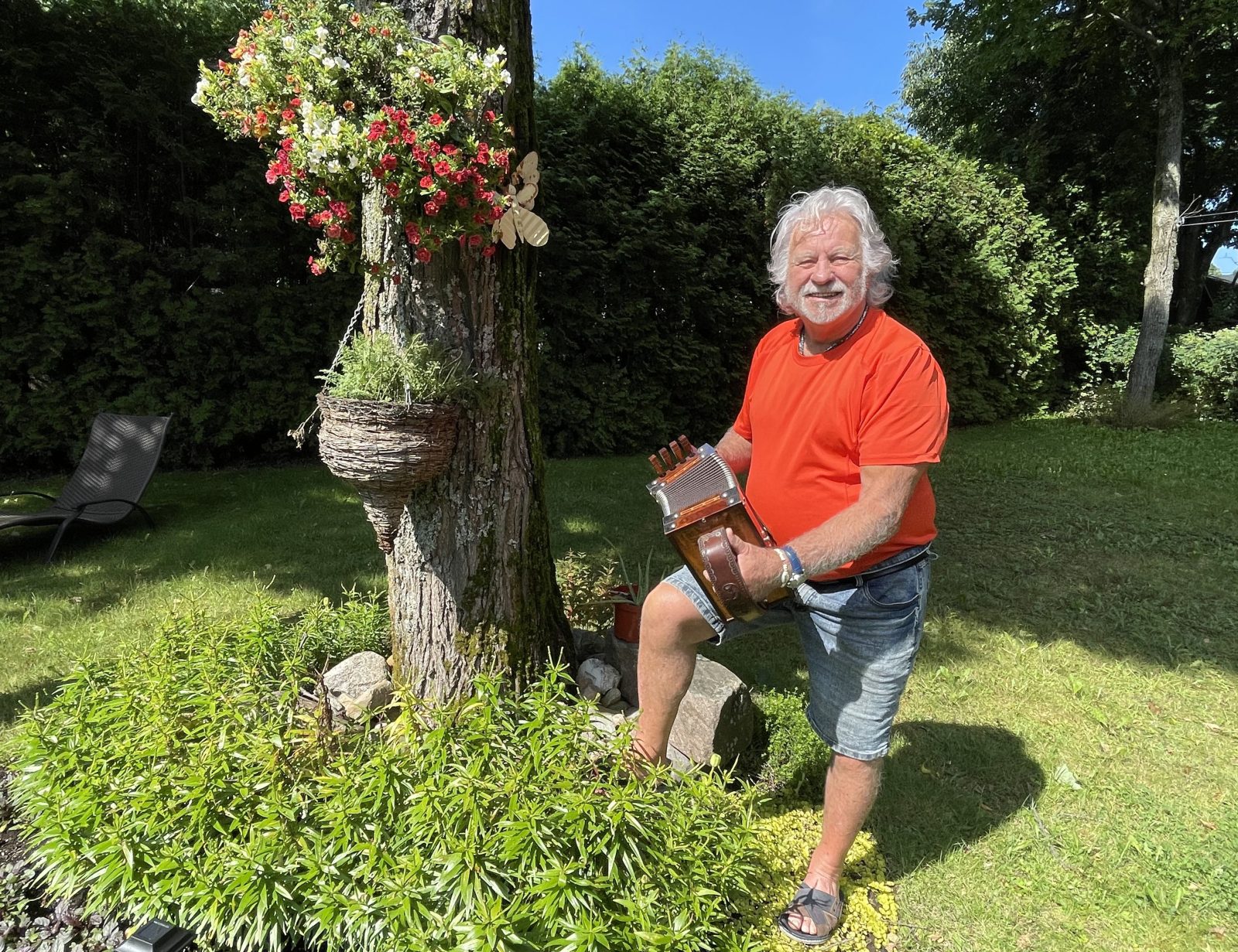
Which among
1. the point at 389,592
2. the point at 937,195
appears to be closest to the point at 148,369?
the point at 389,592

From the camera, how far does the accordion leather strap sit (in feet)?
5.41

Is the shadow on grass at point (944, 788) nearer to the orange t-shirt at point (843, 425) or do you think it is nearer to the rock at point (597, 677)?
the rock at point (597, 677)

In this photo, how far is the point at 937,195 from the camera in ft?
31.1

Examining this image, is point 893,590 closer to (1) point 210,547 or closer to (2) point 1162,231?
(1) point 210,547

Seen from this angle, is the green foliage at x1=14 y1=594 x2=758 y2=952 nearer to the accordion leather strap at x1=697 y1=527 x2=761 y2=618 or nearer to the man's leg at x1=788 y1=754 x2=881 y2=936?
the man's leg at x1=788 y1=754 x2=881 y2=936

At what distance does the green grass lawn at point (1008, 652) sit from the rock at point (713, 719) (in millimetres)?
592

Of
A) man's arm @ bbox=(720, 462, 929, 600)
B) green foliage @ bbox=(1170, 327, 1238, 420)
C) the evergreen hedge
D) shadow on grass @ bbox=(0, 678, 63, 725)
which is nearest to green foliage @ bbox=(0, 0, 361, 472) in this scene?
the evergreen hedge

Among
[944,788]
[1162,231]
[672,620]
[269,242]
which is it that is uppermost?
[1162,231]

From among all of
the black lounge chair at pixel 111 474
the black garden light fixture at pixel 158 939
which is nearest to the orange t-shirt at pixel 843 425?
the black garden light fixture at pixel 158 939

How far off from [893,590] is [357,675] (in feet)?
6.32

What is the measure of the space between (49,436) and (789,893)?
670 cm

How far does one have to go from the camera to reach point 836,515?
173 centimetres

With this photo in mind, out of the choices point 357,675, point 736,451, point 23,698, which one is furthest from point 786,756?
point 23,698

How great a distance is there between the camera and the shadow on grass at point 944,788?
8.13 feet
